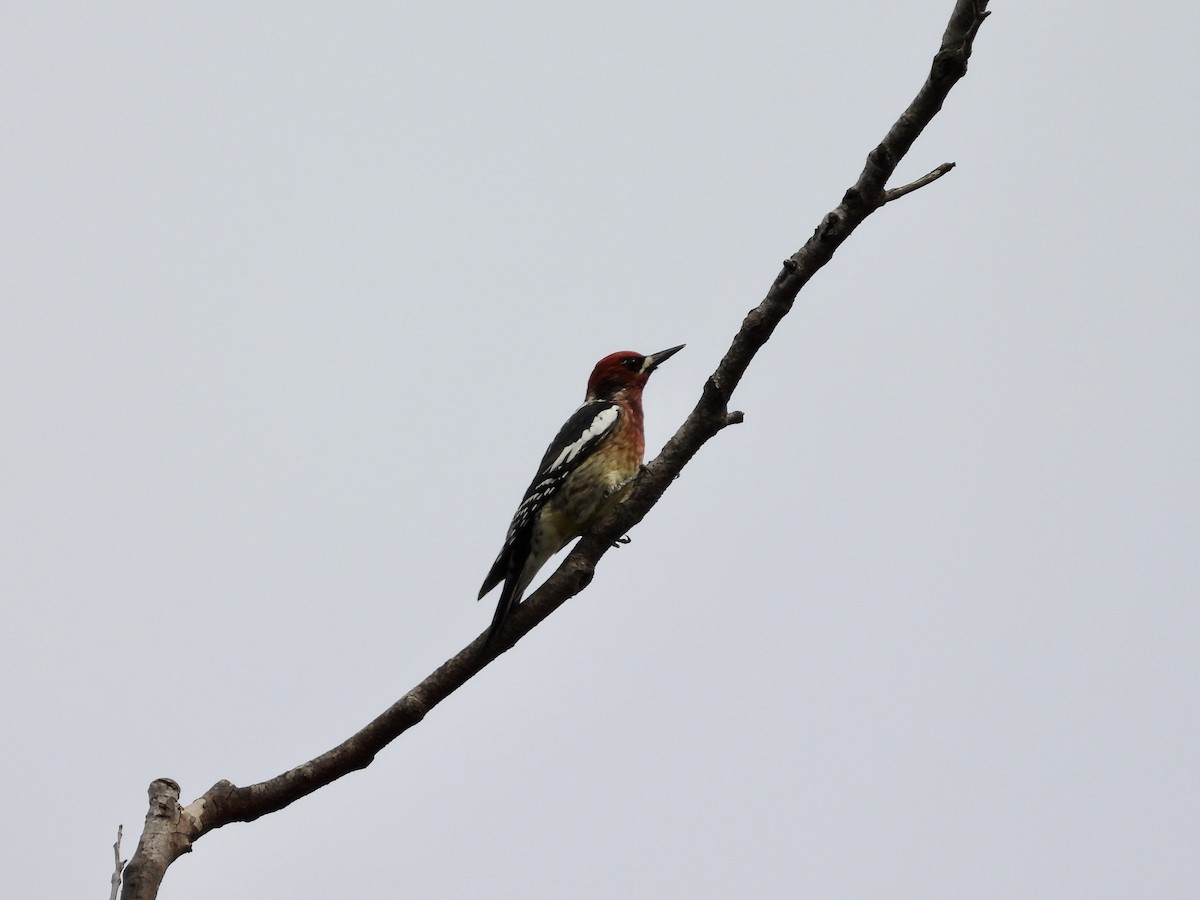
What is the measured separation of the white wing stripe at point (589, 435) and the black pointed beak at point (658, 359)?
1.67 ft

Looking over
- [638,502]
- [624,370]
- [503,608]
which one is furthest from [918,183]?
[624,370]

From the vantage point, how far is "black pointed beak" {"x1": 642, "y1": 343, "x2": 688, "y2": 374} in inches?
294

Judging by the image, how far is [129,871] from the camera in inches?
144

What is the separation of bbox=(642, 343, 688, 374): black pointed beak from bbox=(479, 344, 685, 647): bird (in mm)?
134

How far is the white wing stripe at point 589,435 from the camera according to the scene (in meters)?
→ 6.47

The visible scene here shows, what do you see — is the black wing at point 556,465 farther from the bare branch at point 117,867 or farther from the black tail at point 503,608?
the bare branch at point 117,867

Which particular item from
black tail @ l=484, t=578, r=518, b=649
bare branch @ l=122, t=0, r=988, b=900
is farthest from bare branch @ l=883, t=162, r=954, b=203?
black tail @ l=484, t=578, r=518, b=649

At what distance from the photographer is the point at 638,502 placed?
15.0 feet

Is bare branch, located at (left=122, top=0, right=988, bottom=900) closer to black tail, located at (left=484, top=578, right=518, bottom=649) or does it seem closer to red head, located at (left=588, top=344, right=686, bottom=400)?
black tail, located at (left=484, top=578, right=518, bottom=649)

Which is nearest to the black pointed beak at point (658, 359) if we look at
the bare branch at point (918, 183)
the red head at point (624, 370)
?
the red head at point (624, 370)

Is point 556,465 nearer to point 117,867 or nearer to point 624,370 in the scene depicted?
point 624,370

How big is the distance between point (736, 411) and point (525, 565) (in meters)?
1.84

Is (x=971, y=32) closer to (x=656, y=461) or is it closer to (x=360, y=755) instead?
(x=656, y=461)

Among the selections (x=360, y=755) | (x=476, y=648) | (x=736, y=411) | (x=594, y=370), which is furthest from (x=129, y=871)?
(x=594, y=370)
